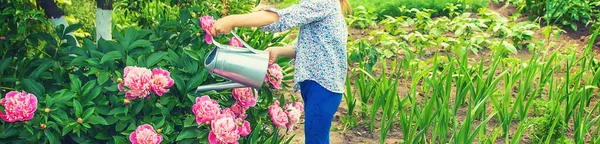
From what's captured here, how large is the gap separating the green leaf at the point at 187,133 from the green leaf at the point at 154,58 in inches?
9.7

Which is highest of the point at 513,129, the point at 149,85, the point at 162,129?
the point at 149,85

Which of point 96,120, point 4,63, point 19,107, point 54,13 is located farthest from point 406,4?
point 19,107

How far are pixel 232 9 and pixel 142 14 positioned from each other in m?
0.51

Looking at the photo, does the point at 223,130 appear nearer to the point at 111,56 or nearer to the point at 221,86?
the point at 221,86

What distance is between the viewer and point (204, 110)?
8.50 ft

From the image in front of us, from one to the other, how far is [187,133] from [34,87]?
0.52 metres

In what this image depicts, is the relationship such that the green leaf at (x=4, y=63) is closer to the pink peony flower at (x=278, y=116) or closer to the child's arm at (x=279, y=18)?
the child's arm at (x=279, y=18)

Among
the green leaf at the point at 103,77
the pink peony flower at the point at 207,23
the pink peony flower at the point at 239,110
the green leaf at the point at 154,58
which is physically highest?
the pink peony flower at the point at 207,23

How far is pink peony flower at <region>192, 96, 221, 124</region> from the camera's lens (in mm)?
2594

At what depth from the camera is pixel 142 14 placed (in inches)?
169

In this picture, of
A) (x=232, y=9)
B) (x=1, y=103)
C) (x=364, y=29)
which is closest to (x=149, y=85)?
(x=1, y=103)

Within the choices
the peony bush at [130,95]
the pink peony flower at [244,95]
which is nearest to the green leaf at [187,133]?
the peony bush at [130,95]

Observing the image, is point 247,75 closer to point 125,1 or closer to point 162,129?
point 162,129

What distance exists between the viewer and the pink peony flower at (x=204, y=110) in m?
A: 2.59
